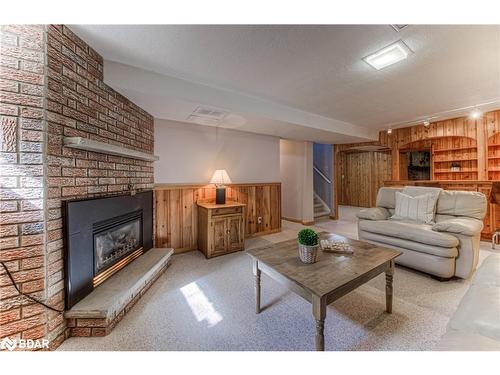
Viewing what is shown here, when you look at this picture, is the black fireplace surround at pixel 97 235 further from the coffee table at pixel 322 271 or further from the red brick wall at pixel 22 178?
the coffee table at pixel 322 271

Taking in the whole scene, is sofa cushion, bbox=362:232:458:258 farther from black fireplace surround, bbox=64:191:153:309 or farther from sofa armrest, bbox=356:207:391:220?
black fireplace surround, bbox=64:191:153:309

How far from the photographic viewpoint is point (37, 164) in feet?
4.22

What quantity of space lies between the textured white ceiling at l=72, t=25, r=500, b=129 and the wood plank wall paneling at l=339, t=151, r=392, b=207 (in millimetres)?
4213

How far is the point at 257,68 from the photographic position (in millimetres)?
2002

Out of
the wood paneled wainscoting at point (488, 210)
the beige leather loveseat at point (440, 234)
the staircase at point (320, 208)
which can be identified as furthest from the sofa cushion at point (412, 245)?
the staircase at point (320, 208)

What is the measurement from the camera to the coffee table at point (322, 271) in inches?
44.4

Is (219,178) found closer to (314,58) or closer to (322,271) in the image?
(314,58)

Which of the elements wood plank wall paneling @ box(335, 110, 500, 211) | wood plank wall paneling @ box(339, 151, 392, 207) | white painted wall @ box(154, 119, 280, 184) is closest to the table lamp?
white painted wall @ box(154, 119, 280, 184)

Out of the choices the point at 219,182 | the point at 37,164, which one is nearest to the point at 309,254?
the point at 37,164

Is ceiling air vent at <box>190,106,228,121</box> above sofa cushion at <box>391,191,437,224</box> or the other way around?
above

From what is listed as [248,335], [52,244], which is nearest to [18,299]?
[52,244]

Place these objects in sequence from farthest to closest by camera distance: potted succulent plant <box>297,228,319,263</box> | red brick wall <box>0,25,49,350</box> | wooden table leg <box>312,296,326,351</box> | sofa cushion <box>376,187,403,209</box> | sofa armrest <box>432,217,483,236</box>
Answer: sofa cushion <box>376,187,403,209</box> < sofa armrest <box>432,217,483,236</box> < potted succulent plant <box>297,228,319,263</box> < red brick wall <box>0,25,49,350</box> < wooden table leg <box>312,296,326,351</box>

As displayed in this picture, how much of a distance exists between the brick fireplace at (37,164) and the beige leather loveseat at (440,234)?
11.2 feet

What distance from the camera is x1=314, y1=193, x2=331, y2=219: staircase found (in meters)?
5.78
